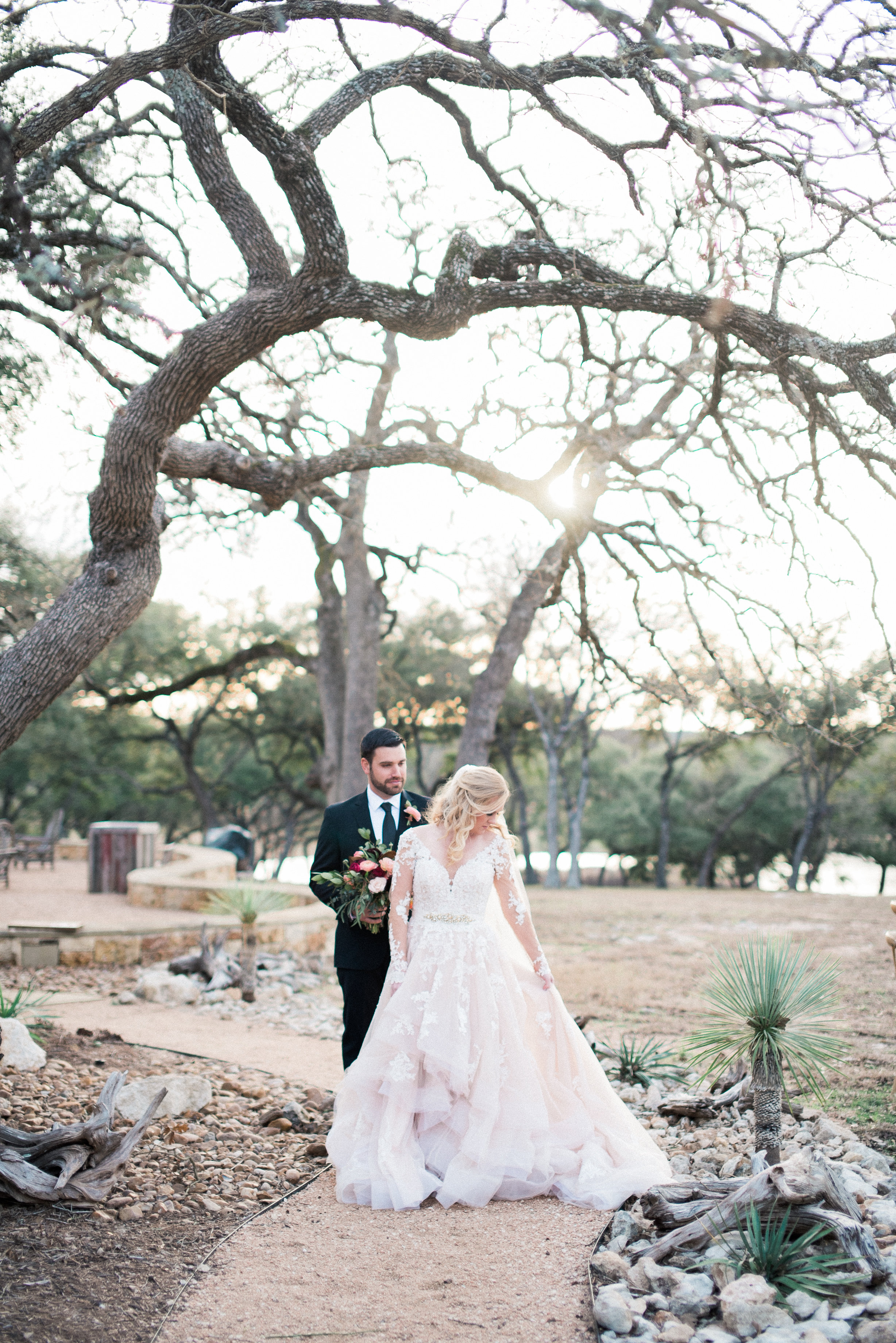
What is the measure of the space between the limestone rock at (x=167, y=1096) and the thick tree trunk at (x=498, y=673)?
6421mm

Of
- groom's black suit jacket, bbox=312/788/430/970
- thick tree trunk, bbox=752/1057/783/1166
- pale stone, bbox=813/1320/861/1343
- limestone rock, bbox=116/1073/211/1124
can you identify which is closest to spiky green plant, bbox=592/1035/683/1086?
thick tree trunk, bbox=752/1057/783/1166

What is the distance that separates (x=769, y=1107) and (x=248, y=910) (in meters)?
5.78

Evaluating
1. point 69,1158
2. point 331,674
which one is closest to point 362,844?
point 69,1158

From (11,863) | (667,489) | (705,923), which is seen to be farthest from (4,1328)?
(11,863)

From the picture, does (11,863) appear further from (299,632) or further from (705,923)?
(705,923)

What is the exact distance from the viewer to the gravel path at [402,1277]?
3.05 metres

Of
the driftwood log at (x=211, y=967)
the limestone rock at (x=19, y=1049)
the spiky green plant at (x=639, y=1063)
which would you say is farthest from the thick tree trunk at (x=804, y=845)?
the limestone rock at (x=19, y=1049)

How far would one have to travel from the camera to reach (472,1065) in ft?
14.0

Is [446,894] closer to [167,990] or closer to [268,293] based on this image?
[268,293]

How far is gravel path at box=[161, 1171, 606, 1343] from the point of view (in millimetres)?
3049

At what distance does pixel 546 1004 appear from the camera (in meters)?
4.59

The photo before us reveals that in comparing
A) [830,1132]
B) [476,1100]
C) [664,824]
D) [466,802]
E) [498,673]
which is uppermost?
[498,673]

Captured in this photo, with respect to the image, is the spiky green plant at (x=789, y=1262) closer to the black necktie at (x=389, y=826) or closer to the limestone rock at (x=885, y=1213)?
the limestone rock at (x=885, y=1213)

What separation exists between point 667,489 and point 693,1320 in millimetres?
7963
